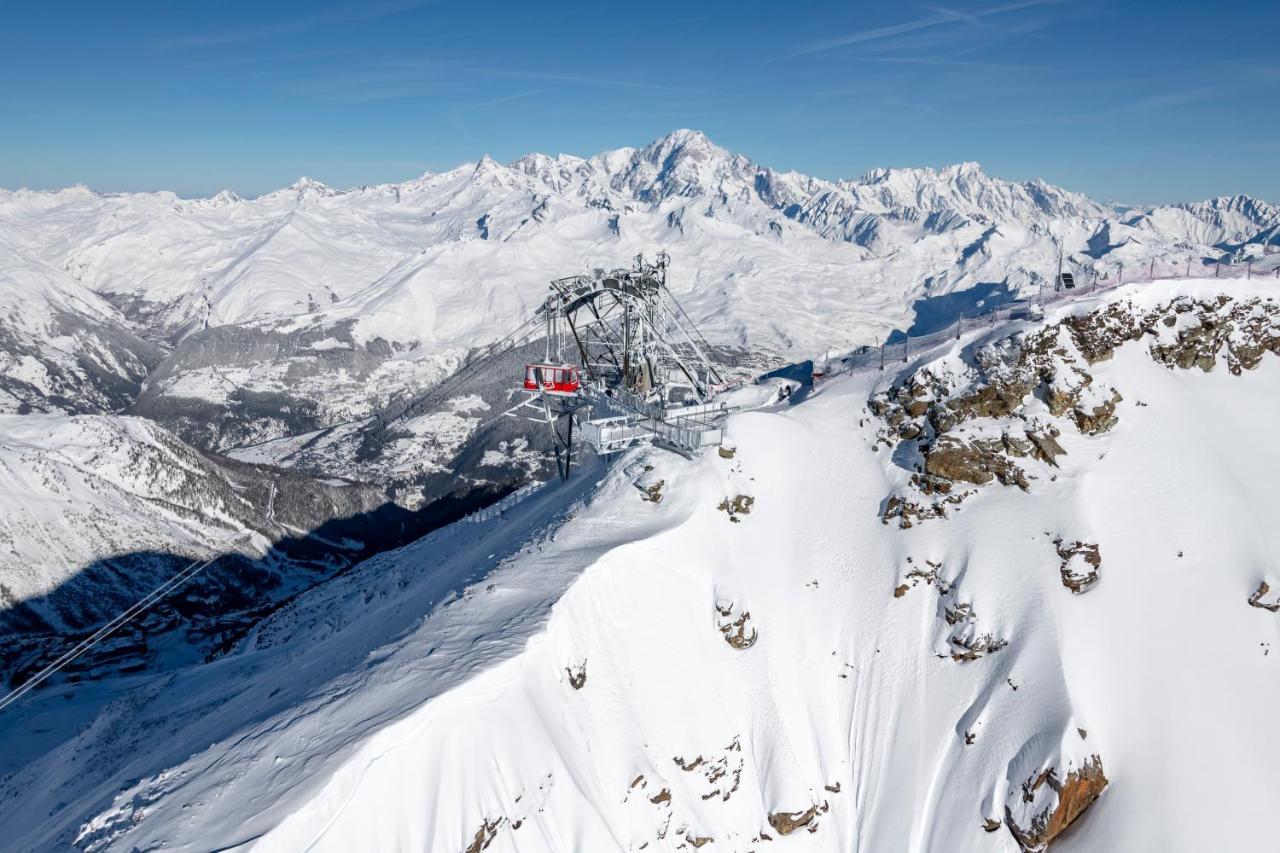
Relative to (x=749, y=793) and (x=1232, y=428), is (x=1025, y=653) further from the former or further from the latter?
(x=1232, y=428)

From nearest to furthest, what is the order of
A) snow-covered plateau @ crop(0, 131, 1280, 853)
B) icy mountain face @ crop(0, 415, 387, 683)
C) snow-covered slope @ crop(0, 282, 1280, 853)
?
snow-covered slope @ crop(0, 282, 1280, 853), snow-covered plateau @ crop(0, 131, 1280, 853), icy mountain face @ crop(0, 415, 387, 683)

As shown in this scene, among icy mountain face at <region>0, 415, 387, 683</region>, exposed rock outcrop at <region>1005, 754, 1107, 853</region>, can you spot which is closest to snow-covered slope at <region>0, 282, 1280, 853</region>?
exposed rock outcrop at <region>1005, 754, 1107, 853</region>

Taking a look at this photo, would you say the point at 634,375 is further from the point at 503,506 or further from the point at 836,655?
the point at 836,655

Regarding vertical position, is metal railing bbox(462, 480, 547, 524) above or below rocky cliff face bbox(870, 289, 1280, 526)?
below

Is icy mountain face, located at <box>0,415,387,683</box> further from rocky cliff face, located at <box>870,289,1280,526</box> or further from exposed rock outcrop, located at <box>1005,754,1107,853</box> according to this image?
exposed rock outcrop, located at <box>1005,754,1107,853</box>

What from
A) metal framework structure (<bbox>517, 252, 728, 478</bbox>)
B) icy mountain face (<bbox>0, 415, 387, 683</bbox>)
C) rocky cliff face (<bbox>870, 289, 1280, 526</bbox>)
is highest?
metal framework structure (<bbox>517, 252, 728, 478</bbox>)

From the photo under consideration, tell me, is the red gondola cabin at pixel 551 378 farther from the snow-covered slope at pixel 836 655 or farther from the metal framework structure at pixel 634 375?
the snow-covered slope at pixel 836 655

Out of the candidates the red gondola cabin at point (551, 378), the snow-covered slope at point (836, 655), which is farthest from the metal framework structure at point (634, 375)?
the snow-covered slope at point (836, 655)

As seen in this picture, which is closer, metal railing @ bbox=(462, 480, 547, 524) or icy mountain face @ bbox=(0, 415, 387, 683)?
metal railing @ bbox=(462, 480, 547, 524)
